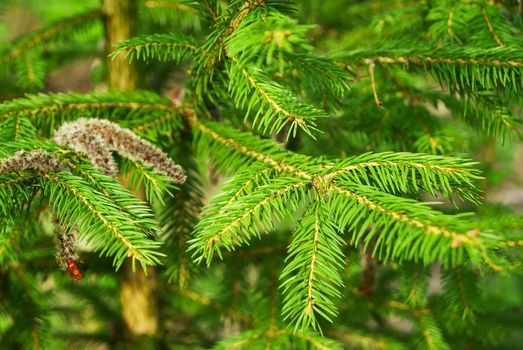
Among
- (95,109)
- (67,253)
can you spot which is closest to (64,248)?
(67,253)

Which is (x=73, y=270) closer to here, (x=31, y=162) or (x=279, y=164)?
(x=31, y=162)

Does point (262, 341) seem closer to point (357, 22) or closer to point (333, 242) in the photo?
point (333, 242)

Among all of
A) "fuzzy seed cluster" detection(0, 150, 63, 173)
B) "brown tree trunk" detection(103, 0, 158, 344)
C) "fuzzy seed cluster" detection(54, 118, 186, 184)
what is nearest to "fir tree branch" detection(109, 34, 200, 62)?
"fuzzy seed cluster" detection(54, 118, 186, 184)

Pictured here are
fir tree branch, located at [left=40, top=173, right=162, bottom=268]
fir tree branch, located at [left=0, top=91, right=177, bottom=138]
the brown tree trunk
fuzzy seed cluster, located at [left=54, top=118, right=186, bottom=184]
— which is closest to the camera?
fir tree branch, located at [left=40, top=173, right=162, bottom=268]

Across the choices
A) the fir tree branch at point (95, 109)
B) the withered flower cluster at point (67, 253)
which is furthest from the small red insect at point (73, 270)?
the fir tree branch at point (95, 109)

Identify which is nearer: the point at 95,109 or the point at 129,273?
the point at 95,109

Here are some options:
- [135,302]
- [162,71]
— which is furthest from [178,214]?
[162,71]

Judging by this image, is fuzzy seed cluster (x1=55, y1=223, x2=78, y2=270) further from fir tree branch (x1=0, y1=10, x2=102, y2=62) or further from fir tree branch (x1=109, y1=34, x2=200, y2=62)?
fir tree branch (x1=0, y1=10, x2=102, y2=62)

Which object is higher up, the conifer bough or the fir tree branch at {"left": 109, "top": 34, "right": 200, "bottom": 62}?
the fir tree branch at {"left": 109, "top": 34, "right": 200, "bottom": 62}
